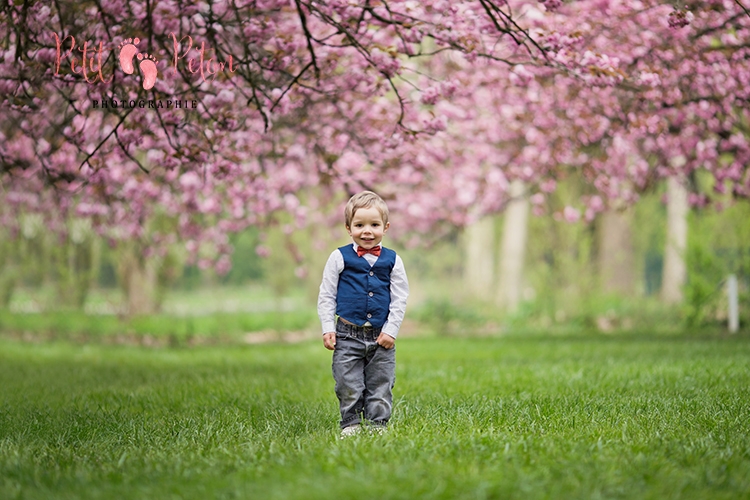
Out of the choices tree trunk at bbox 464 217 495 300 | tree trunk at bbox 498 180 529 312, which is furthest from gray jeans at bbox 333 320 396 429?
tree trunk at bbox 464 217 495 300

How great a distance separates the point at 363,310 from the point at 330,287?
9.2 inches

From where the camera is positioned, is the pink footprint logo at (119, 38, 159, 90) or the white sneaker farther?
the pink footprint logo at (119, 38, 159, 90)

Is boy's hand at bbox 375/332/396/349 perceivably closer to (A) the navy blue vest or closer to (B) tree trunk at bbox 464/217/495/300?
(A) the navy blue vest

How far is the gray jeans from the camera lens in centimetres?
484

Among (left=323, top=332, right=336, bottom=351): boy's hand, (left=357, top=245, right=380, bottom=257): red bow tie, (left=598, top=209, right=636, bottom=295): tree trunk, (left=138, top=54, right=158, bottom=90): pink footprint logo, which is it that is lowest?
(left=323, top=332, right=336, bottom=351): boy's hand

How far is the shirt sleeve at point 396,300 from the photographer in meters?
4.81

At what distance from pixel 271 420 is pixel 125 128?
2.49 m

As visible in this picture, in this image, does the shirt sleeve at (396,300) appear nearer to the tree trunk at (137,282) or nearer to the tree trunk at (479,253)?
the tree trunk at (137,282)

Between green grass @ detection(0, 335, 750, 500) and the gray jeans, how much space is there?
18 cm

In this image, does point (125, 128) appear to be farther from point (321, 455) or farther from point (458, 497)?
point (458, 497)

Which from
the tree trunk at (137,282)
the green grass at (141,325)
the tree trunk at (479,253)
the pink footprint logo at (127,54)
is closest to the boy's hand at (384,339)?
the pink footprint logo at (127,54)

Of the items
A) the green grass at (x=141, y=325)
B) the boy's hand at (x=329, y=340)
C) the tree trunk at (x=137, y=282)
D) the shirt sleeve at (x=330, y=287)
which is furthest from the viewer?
the tree trunk at (x=137, y=282)

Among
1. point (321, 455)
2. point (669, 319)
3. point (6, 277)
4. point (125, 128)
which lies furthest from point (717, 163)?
point (6, 277)

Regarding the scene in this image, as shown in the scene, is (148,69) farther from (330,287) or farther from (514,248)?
(514,248)
